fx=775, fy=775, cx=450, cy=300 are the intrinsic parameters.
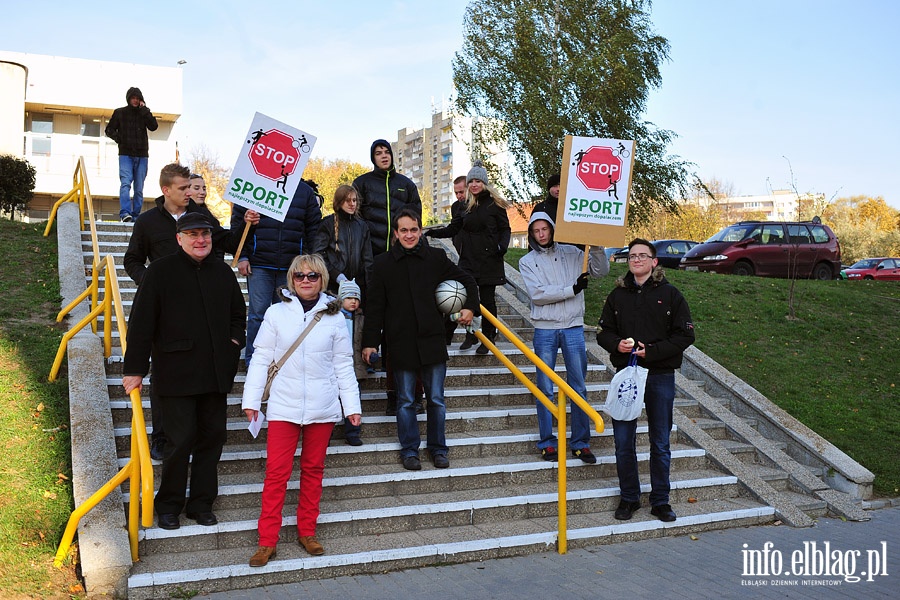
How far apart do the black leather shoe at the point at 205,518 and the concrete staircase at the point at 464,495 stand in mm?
64

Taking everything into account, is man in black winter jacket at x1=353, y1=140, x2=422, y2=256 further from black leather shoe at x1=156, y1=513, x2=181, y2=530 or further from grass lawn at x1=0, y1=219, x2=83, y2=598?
black leather shoe at x1=156, y1=513, x2=181, y2=530

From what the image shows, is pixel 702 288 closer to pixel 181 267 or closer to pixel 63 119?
pixel 181 267

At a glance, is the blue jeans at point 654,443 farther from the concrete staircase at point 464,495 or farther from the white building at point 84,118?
the white building at point 84,118

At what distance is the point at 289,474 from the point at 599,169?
13.8 feet

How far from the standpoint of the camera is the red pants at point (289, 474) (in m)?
5.06

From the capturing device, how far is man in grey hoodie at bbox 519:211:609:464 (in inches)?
272

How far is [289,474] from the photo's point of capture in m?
5.17

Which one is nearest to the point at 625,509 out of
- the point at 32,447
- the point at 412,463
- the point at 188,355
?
the point at 412,463

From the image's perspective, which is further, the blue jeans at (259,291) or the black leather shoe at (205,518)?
the blue jeans at (259,291)

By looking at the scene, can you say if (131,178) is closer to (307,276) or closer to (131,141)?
(131,141)

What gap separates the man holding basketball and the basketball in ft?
0.15

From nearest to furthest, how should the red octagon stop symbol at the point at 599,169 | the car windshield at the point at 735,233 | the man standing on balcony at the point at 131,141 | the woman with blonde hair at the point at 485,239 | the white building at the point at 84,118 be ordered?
the red octagon stop symbol at the point at 599,169, the woman with blonde hair at the point at 485,239, the man standing on balcony at the point at 131,141, the car windshield at the point at 735,233, the white building at the point at 84,118

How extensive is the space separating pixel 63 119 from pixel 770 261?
30.9 m

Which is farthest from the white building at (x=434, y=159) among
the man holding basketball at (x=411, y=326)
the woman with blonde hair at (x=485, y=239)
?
the man holding basketball at (x=411, y=326)
